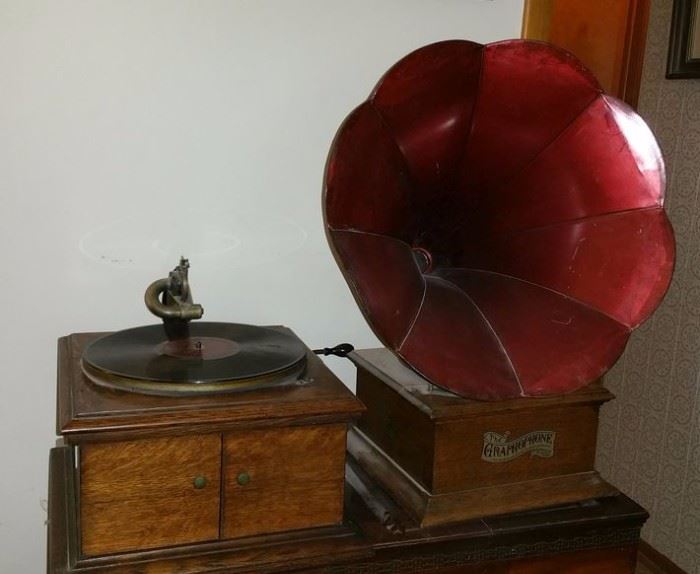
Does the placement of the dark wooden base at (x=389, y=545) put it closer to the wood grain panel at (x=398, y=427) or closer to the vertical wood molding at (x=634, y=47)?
the wood grain panel at (x=398, y=427)

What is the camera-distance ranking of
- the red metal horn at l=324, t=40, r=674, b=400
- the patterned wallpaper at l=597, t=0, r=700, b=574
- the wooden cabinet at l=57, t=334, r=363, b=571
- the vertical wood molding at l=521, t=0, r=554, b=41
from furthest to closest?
the patterned wallpaper at l=597, t=0, r=700, b=574 → the vertical wood molding at l=521, t=0, r=554, b=41 → the red metal horn at l=324, t=40, r=674, b=400 → the wooden cabinet at l=57, t=334, r=363, b=571

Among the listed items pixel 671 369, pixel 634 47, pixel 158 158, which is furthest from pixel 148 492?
pixel 671 369

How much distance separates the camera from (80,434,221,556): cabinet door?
36.4 inches

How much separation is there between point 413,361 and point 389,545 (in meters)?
0.28

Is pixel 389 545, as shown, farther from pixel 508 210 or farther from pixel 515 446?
pixel 508 210

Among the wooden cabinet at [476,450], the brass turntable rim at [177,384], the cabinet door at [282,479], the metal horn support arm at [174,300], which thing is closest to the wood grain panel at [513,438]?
the wooden cabinet at [476,450]

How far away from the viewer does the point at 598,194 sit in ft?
3.90

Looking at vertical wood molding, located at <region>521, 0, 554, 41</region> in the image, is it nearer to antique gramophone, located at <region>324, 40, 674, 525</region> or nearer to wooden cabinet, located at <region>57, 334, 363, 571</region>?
antique gramophone, located at <region>324, 40, 674, 525</region>

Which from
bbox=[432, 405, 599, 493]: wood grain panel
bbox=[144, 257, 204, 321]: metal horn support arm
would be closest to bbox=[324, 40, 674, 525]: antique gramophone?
bbox=[432, 405, 599, 493]: wood grain panel

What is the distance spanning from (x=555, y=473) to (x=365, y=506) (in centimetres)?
32

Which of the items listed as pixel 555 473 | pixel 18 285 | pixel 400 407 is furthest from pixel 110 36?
pixel 555 473

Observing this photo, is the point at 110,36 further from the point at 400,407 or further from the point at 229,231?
the point at 400,407

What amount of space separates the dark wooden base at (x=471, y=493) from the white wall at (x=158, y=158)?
0.42m

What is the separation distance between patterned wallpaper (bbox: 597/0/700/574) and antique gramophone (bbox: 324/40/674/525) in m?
0.98
